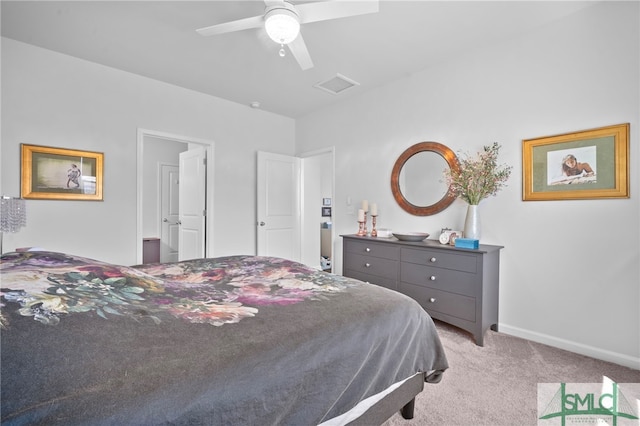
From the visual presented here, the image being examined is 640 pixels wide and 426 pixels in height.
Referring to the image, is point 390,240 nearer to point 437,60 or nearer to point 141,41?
point 437,60

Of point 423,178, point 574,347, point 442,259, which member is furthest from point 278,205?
point 574,347

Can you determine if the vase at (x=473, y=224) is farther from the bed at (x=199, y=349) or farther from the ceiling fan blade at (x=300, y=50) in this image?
the ceiling fan blade at (x=300, y=50)

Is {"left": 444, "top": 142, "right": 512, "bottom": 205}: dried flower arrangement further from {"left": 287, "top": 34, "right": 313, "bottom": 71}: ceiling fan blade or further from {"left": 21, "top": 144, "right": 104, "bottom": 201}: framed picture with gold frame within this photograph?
{"left": 21, "top": 144, "right": 104, "bottom": 201}: framed picture with gold frame

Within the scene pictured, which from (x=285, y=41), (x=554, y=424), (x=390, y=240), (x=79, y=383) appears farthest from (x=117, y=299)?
(x=390, y=240)

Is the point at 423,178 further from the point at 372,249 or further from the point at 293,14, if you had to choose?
the point at 293,14

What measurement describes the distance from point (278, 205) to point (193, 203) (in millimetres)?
1264

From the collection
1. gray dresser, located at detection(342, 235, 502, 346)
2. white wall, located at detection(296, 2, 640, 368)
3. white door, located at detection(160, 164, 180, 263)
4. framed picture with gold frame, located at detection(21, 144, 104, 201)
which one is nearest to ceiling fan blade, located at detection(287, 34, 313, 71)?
white wall, located at detection(296, 2, 640, 368)

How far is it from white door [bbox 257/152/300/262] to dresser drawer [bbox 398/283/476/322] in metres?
2.35

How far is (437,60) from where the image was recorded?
125 inches

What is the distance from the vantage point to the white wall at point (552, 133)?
2.20 metres

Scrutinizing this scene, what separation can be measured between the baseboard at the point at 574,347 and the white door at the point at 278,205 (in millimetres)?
3129

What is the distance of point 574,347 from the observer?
239 centimetres

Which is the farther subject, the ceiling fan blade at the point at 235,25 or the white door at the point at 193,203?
the white door at the point at 193,203

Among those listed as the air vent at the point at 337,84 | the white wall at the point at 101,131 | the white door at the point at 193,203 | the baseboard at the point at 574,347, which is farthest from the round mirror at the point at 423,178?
the white door at the point at 193,203
